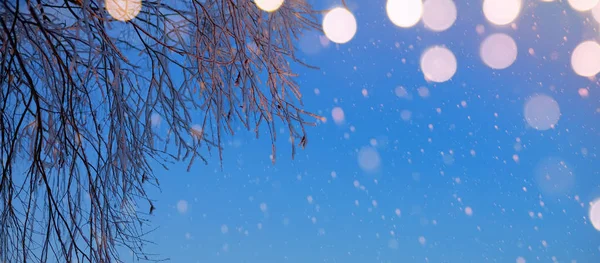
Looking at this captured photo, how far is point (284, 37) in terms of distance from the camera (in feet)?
11.1

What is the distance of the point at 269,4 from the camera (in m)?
2.64

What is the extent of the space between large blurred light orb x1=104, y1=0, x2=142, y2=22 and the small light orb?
1.94ft

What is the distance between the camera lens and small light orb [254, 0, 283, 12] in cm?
252

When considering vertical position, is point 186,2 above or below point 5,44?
above

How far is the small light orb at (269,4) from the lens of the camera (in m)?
2.52

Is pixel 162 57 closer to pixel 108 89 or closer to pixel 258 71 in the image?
pixel 108 89

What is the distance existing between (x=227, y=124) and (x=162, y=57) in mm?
469

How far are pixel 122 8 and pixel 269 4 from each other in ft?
2.46

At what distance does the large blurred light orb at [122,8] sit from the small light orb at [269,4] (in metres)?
0.59

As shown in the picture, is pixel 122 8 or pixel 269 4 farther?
pixel 269 4

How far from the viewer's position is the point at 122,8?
215cm

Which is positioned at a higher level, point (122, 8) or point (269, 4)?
point (269, 4)

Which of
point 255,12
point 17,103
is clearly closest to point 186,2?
point 255,12

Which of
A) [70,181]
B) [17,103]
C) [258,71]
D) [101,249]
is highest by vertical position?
[258,71]
